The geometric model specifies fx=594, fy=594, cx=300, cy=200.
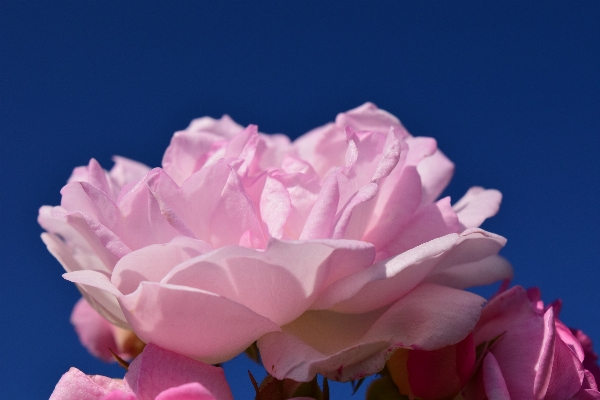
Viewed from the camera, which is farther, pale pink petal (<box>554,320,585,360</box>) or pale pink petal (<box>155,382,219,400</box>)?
pale pink petal (<box>554,320,585,360</box>)

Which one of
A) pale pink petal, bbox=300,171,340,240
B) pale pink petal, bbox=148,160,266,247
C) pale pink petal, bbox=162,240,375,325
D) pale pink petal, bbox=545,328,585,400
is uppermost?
pale pink petal, bbox=148,160,266,247

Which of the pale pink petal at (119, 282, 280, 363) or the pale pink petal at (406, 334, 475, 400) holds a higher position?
the pale pink petal at (119, 282, 280, 363)

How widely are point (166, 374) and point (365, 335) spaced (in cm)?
26

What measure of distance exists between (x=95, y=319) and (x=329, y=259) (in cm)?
89

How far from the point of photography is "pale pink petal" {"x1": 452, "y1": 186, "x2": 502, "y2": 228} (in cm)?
97

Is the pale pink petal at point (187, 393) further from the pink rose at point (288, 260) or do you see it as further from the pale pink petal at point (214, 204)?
the pale pink petal at point (214, 204)

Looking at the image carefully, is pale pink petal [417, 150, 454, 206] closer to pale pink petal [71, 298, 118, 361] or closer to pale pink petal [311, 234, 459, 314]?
pale pink petal [311, 234, 459, 314]

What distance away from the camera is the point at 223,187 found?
0.81 meters

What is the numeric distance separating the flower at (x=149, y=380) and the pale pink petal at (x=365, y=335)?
0.07m

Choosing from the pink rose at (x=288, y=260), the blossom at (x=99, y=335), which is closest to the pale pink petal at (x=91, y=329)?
the blossom at (x=99, y=335)

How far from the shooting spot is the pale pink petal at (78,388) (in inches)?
29.0

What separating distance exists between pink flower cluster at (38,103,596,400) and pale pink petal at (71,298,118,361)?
45 centimetres

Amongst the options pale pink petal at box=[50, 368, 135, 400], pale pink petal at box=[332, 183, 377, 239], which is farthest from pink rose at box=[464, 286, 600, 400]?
pale pink petal at box=[50, 368, 135, 400]

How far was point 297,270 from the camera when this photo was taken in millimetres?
713
